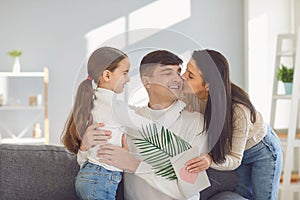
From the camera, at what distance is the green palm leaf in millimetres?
1259

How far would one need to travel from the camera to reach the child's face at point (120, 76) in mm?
1281

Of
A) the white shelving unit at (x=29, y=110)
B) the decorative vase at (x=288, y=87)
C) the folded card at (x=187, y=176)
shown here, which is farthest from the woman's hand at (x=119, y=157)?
the white shelving unit at (x=29, y=110)

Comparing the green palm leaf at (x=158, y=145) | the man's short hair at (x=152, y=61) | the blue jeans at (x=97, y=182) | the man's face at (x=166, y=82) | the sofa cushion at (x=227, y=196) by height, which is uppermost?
the man's short hair at (x=152, y=61)

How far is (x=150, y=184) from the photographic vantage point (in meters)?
1.38

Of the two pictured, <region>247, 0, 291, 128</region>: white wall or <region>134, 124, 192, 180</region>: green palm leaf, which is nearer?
<region>134, 124, 192, 180</region>: green palm leaf

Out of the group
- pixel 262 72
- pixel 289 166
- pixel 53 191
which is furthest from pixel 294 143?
pixel 53 191

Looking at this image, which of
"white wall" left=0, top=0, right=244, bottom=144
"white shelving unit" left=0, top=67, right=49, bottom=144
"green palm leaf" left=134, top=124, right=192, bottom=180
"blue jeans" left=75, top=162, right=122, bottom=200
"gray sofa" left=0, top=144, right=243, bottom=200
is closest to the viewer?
"green palm leaf" left=134, top=124, right=192, bottom=180

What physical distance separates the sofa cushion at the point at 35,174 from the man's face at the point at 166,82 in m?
0.68

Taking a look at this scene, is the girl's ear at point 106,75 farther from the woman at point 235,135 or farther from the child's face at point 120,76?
the woman at point 235,135

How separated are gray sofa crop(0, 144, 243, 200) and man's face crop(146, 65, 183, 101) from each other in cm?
60

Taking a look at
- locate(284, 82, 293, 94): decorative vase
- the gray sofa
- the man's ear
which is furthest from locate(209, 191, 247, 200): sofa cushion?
locate(284, 82, 293, 94): decorative vase

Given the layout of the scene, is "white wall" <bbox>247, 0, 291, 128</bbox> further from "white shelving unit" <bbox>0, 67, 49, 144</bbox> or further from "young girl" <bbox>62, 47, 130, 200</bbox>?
"young girl" <bbox>62, 47, 130, 200</bbox>

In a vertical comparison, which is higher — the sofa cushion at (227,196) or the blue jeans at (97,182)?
the blue jeans at (97,182)

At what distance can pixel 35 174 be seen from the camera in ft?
5.98
